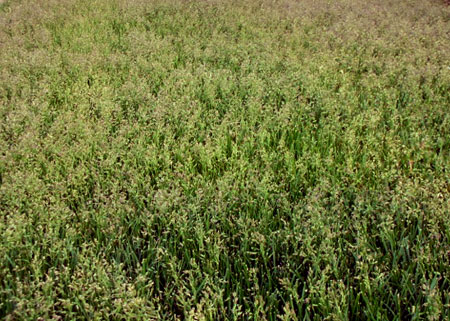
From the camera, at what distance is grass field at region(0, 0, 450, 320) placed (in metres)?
2.04

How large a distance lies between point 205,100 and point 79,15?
4.54 m

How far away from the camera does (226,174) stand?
2777 millimetres

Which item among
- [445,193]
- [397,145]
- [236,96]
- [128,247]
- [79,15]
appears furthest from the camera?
[79,15]

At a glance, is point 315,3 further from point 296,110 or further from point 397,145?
point 397,145

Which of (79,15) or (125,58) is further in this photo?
(79,15)

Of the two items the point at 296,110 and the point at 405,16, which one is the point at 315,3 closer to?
the point at 405,16

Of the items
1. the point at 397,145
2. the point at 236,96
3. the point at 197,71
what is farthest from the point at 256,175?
the point at 197,71

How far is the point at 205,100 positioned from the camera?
4195 millimetres

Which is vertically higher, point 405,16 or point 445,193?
point 405,16

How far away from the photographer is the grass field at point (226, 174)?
6.70 ft

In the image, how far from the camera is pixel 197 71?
474 cm

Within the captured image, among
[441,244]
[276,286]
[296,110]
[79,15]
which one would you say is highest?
[79,15]

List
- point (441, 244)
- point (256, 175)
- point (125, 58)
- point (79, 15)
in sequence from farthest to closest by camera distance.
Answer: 1. point (79, 15)
2. point (125, 58)
3. point (256, 175)
4. point (441, 244)

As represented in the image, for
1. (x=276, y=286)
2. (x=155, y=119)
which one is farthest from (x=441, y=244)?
(x=155, y=119)
